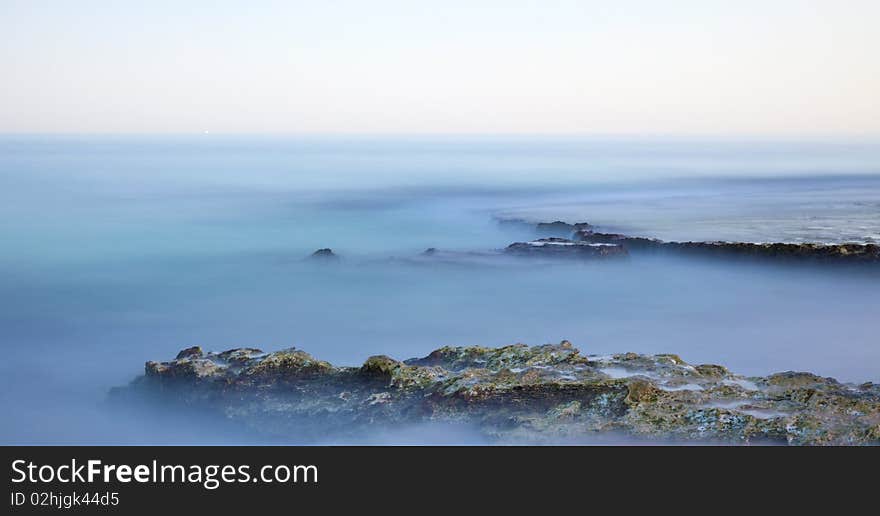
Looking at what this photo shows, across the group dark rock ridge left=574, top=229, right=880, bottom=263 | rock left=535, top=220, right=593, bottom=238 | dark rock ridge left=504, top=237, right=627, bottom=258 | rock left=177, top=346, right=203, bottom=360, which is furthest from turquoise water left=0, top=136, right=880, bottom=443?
rock left=177, top=346, right=203, bottom=360

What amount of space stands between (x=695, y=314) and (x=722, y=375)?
7.89 meters

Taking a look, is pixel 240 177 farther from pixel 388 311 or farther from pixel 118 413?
pixel 118 413

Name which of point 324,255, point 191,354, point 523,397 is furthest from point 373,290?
point 523,397

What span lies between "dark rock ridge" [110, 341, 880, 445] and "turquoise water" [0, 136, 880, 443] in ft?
Result: 2.71

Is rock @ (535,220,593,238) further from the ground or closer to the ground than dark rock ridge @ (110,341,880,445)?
further from the ground

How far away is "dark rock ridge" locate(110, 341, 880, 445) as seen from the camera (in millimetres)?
9375

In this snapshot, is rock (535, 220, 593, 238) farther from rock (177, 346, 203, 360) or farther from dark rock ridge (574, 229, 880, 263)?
rock (177, 346, 203, 360)

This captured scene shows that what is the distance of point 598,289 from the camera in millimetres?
20734

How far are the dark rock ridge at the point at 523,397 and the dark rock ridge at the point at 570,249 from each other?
11361 mm

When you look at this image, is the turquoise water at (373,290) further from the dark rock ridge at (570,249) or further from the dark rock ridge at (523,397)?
the dark rock ridge at (523,397)

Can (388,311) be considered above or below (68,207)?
below

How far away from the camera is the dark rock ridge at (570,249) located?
23.4 meters

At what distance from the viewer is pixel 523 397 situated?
1032cm
